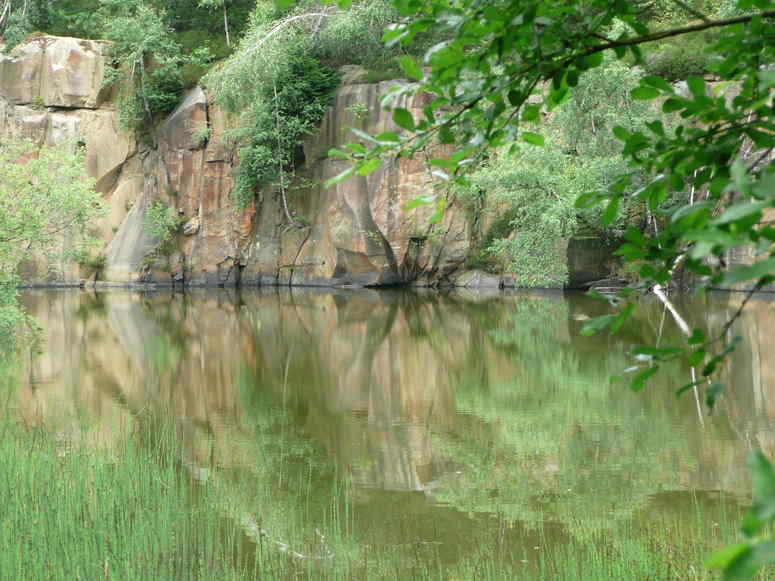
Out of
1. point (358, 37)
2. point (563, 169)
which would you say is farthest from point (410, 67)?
point (358, 37)

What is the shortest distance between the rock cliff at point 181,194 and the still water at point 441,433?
16.3 meters

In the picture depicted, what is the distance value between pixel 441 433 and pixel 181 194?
30.7 m

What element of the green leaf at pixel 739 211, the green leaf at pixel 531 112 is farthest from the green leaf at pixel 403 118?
the green leaf at pixel 739 211

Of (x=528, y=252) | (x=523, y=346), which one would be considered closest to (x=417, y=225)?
(x=528, y=252)

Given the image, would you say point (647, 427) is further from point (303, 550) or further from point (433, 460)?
point (303, 550)

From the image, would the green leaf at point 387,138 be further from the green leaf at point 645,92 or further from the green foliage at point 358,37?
the green foliage at point 358,37

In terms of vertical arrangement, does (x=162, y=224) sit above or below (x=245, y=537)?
above

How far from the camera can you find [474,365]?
14.3 meters

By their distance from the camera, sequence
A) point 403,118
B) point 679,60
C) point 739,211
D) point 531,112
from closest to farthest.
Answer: point 739,211, point 403,118, point 531,112, point 679,60

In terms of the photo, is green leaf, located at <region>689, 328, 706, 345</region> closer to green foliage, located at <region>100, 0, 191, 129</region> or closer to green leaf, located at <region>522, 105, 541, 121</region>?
green leaf, located at <region>522, 105, 541, 121</region>

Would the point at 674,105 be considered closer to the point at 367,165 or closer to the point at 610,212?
the point at 610,212

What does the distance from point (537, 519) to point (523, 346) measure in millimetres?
9312

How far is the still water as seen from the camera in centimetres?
614

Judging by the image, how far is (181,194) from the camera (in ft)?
126
